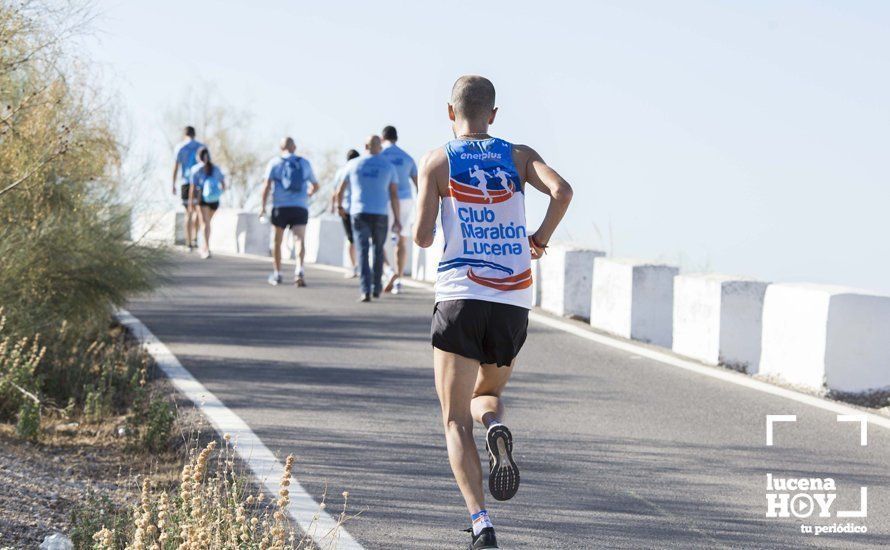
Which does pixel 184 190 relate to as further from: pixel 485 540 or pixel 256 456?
pixel 485 540

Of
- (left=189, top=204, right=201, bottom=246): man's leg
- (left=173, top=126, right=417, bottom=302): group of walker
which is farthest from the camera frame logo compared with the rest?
(left=189, top=204, right=201, bottom=246): man's leg

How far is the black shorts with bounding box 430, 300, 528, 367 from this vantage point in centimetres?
582

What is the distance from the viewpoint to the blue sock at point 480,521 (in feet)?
18.8

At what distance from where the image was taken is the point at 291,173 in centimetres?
1908

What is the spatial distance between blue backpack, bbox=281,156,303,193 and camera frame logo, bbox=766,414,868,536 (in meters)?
12.0

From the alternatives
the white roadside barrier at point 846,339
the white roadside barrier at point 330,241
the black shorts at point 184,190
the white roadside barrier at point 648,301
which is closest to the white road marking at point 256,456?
the white roadside barrier at point 846,339

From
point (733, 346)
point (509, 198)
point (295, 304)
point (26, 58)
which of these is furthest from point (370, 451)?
point (295, 304)

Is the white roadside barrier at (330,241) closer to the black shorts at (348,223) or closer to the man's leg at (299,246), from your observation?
the black shorts at (348,223)

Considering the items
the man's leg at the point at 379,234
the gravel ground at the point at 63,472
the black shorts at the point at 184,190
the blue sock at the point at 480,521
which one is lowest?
the gravel ground at the point at 63,472

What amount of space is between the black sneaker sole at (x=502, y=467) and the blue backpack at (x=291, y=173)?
1362 cm

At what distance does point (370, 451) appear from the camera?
828 cm

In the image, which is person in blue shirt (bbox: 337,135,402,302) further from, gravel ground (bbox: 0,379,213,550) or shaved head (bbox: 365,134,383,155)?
gravel ground (bbox: 0,379,213,550)

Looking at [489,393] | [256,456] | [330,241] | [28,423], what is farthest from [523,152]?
A: [330,241]

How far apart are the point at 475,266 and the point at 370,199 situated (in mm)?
11210
